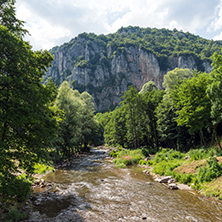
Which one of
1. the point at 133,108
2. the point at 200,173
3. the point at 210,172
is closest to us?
the point at 210,172

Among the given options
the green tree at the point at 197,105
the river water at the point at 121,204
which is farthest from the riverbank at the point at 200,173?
the green tree at the point at 197,105

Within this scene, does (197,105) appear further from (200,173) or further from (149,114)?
(149,114)

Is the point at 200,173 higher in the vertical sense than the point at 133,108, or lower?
lower

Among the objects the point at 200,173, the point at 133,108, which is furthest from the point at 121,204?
the point at 133,108

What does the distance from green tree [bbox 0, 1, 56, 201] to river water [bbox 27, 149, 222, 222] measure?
326cm

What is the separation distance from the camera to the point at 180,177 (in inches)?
690

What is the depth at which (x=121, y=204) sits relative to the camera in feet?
38.5

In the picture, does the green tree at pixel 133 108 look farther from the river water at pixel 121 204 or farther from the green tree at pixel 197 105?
the river water at pixel 121 204

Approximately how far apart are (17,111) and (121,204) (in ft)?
32.8

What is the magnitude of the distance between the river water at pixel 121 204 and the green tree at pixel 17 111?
326cm

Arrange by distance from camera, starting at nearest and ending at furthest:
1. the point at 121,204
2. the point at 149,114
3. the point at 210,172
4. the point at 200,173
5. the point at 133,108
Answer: the point at 121,204
the point at 210,172
the point at 200,173
the point at 149,114
the point at 133,108

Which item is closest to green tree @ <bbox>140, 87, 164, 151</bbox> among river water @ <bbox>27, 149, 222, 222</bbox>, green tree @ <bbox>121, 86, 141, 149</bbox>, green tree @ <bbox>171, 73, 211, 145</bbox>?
green tree @ <bbox>121, 86, 141, 149</bbox>

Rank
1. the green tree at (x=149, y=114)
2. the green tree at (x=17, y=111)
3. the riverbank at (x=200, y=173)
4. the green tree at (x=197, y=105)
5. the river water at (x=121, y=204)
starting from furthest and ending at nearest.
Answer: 1. the green tree at (x=149, y=114)
2. the green tree at (x=197, y=105)
3. the riverbank at (x=200, y=173)
4. the river water at (x=121, y=204)
5. the green tree at (x=17, y=111)

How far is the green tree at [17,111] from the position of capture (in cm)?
830
